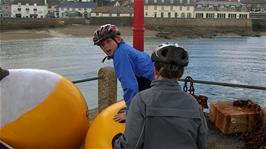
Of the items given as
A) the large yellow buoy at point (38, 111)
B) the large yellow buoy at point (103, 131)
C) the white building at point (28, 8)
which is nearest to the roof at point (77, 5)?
the white building at point (28, 8)

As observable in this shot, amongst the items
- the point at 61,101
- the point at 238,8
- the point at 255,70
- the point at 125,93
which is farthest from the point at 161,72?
the point at 238,8

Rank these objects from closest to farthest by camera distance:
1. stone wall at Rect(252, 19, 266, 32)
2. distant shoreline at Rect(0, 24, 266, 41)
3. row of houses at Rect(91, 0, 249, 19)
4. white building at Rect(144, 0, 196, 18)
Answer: distant shoreline at Rect(0, 24, 266, 41) < stone wall at Rect(252, 19, 266, 32) < row of houses at Rect(91, 0, 249, 19) < white building at Rect(144, 0, 196, 18)

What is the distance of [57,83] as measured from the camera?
15.0ft

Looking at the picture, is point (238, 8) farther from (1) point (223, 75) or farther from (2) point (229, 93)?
(2) point (229, 93)

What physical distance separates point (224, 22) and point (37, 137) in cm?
11392

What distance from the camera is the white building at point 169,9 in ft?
399

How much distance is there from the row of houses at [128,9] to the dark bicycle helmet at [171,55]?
11483cm

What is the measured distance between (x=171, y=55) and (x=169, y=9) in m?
123

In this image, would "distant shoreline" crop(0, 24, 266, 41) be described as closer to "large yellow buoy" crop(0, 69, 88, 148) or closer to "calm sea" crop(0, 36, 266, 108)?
"calm sea" crop(0, 36, 266, 108)

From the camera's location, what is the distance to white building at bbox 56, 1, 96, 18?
134m

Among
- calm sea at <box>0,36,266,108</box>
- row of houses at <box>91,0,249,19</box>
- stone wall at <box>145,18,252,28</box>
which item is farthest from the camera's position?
row of houses at <box>91,0,249,19</box>

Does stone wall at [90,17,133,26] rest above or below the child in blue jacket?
below

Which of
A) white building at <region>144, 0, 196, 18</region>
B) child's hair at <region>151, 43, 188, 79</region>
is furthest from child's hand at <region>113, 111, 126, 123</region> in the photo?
white building at <region>144, 0, 196, 18</region>

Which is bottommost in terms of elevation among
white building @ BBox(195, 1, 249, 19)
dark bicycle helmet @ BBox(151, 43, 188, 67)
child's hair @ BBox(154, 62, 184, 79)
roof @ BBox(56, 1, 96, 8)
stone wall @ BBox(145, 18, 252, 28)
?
stone wall @ BBox(145, 18, 252, 28)
